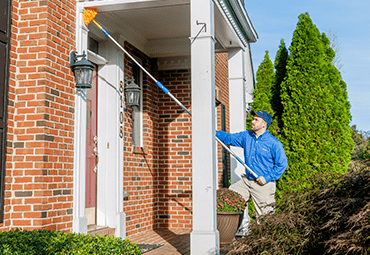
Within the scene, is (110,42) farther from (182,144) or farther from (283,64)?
(283,64)

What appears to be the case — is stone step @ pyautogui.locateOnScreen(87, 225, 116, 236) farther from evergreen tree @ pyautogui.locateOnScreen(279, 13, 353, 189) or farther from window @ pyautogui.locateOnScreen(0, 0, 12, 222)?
evergreen tree @ pyautogui.locateOnScreen(279, 13, 353, 189)

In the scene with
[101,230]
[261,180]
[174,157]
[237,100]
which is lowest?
[101,230]

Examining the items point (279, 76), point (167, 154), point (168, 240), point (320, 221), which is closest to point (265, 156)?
point (168, 240)

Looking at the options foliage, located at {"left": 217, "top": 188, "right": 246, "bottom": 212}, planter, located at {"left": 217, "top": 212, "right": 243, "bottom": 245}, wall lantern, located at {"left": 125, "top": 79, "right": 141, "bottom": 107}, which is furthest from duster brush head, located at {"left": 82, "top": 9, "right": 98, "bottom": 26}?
planter, located at {"left": 217, "top": 212, "right": 243, "bottom": 245}

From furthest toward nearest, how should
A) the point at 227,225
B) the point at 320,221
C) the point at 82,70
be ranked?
the point at 227,225
the point at 82,70
the point at 320,221

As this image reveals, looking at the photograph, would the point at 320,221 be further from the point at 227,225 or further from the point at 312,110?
the point at 312,110

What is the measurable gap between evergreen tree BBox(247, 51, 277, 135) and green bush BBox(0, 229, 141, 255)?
225 inches

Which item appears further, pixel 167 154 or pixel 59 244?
pixel 167 154

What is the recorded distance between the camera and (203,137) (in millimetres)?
4641

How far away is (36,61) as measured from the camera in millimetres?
4488

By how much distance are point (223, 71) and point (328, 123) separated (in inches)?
137

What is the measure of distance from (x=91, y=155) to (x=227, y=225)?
2.22 meters

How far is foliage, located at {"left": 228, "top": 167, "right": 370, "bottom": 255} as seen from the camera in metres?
2.23

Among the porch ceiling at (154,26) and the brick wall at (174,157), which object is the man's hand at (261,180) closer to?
the porch ceiling at (154,26)
